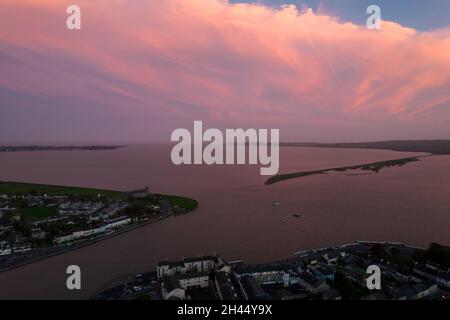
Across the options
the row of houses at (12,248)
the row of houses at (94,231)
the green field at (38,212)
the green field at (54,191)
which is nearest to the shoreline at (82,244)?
the row of houses at (94,231)

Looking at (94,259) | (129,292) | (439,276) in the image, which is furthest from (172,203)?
(439,276)

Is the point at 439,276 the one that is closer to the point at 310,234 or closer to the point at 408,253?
the point at 408,253

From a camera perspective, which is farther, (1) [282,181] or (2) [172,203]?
(1) [282,181]

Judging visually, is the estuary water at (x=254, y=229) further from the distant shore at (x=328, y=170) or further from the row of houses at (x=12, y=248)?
the distant shore at (x=328, y=170)

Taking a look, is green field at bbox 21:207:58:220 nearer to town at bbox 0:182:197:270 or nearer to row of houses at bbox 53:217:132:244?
town at bbox 0:182:197:270

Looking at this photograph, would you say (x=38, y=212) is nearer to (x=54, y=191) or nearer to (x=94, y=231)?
(x=94, y=231)

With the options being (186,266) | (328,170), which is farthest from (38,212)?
(328,170)
